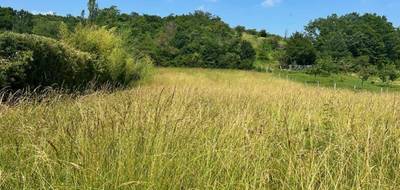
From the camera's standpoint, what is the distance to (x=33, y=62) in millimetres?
11680

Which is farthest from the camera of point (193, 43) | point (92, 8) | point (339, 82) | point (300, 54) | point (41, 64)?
point (300, 54)

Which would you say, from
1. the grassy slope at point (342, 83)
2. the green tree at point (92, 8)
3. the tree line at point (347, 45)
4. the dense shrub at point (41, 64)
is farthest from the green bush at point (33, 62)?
the tree line at point (347, 45)

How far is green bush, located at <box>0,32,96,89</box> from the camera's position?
34.5ft

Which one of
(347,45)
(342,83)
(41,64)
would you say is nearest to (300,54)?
(347,45)

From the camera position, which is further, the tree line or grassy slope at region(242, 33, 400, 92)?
the tree line

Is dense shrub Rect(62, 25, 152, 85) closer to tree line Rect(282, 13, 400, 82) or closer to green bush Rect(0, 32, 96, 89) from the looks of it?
green bush Rect(0, 32, 96, 89)

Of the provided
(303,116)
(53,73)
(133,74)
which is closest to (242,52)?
(133,74)

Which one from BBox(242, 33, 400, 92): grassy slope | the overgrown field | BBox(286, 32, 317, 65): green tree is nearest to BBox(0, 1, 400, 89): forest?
BBox(286, 32, 317, 65): green tree

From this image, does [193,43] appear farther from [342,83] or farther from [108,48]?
[108,48]

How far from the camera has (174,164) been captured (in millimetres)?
3838

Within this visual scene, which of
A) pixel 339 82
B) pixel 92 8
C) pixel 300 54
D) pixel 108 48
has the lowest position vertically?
pixel 339 82

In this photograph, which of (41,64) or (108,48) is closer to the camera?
(41,64)

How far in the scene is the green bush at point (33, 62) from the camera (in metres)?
10.5

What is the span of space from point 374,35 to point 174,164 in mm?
109738
